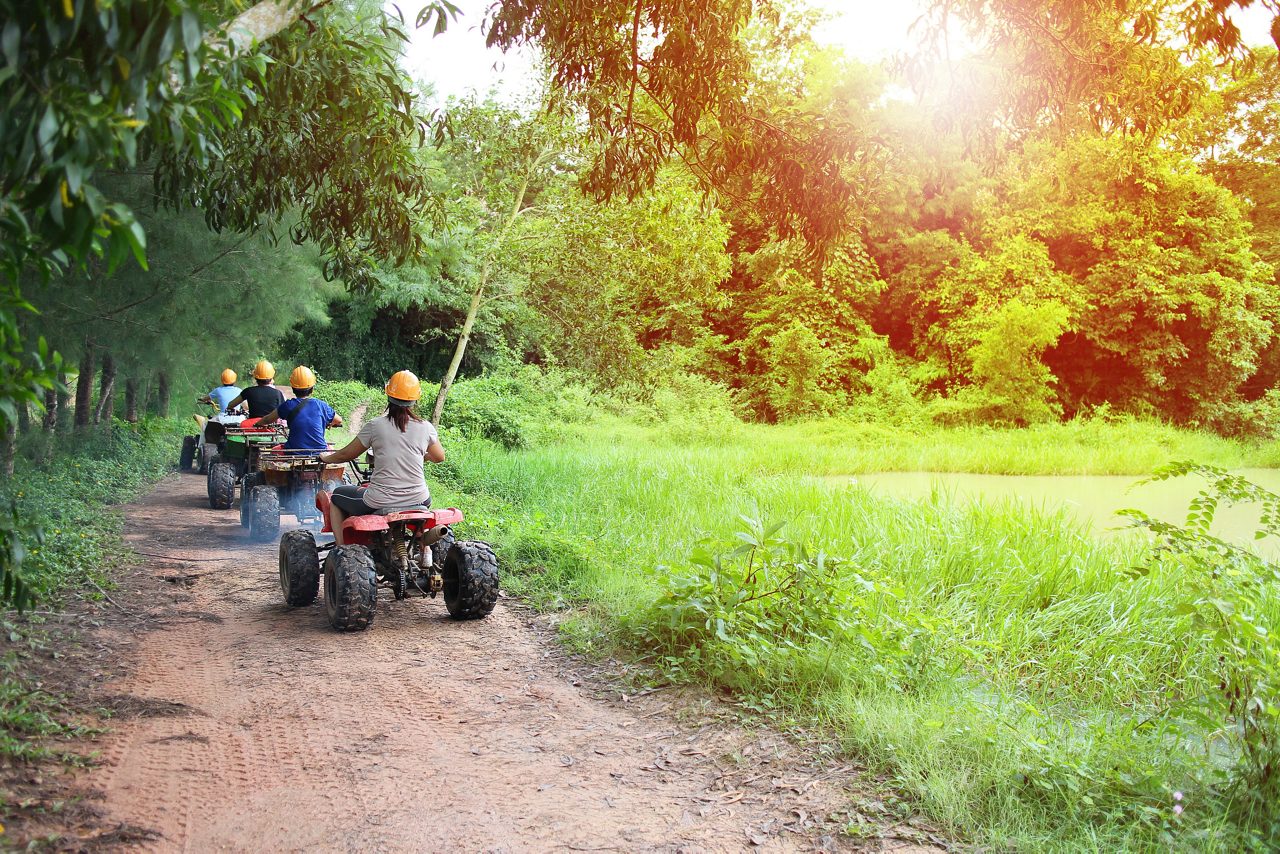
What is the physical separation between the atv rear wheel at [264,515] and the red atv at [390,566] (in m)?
2.64

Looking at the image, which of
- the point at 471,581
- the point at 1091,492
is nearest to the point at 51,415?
the point at 471,581

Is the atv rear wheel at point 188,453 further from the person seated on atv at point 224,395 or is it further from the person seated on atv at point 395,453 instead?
the person seated on atv at point 395,453

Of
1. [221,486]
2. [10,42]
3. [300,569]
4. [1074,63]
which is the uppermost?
[1074,63]

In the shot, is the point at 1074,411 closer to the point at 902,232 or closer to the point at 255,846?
the point at 902,232

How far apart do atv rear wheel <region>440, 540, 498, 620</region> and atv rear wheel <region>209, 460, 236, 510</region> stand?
18.9 feet

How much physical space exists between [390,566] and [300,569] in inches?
25.2

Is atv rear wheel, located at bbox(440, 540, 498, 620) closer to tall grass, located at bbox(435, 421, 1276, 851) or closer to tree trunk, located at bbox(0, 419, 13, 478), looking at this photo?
tall grass, located at bbox(435, 421, 1276, 851)

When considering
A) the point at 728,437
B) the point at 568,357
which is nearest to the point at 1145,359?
the point at 728,437

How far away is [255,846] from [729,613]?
105 inches

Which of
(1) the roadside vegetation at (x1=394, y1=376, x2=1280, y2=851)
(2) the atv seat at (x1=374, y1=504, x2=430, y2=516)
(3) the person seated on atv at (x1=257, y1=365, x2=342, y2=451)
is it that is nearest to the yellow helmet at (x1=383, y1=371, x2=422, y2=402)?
(2) the atv seat at (x1=374, y1=504, x2=430, y2=516)

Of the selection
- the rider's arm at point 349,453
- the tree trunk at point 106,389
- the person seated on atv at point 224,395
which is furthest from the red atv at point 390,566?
the tree trunk at point 106,389

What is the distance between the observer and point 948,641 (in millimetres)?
5020

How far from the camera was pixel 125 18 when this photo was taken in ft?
7.45

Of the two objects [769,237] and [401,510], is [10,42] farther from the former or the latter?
[769,237]
